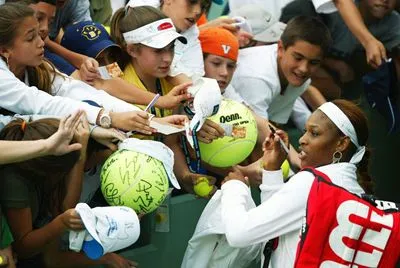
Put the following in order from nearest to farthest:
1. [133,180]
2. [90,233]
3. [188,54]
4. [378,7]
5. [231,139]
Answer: [90,233] < [133,180] < [231,139] < [188,54] < [378,7]

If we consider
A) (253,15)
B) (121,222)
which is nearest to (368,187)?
(121,222)

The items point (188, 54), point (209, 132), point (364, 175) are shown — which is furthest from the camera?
point (188, 54)

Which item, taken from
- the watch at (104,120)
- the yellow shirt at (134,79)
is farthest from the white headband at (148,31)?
the watch at (104,120)

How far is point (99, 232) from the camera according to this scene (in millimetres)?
4234

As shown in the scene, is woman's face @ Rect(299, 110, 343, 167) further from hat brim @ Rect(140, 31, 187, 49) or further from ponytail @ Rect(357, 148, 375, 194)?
hat brim @ Rect(140, 31, 187, 49)

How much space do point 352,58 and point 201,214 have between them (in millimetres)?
2163

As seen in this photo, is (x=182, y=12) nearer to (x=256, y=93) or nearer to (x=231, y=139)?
(x=256, y=93)

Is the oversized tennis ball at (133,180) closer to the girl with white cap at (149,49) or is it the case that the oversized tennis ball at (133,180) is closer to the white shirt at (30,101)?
the white shirt at (30,101)

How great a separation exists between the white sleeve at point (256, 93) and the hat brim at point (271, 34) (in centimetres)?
66

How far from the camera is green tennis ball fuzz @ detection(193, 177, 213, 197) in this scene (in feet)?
17.3

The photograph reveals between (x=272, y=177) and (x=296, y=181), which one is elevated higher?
(x=296, y=181)

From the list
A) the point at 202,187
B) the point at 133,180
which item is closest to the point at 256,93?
the point at 202,187

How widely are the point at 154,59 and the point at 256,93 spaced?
937 mm

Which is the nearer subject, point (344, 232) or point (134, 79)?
point (344, 232)
